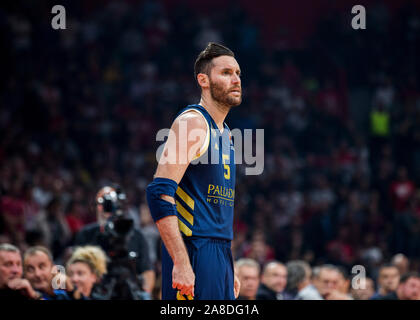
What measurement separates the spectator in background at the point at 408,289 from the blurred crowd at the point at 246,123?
435 mm

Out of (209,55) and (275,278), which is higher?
(209,55)

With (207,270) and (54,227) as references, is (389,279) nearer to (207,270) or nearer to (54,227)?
(54,227)

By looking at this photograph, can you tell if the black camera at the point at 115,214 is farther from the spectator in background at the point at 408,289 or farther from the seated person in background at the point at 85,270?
the spectator in background at the point at 408,289

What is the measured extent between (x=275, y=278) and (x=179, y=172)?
376 centimetres

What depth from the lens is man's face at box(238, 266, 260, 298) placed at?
21.3 feet

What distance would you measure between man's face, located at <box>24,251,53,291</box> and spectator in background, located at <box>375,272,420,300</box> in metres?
3.62

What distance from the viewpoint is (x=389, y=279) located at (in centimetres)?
751

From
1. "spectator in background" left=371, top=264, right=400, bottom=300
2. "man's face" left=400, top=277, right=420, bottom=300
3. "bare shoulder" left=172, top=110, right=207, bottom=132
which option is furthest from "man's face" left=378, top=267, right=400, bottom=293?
"bare shoulder" left=172, top=110, right=207, bottom=132

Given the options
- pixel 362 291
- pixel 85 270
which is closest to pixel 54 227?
pixel 85 270

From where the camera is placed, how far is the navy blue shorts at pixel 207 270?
3.48 meters

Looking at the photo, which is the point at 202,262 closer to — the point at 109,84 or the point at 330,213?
the point at 330,213

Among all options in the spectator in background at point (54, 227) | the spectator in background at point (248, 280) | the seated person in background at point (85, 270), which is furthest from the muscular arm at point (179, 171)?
the spectator in background at point (54, 227)

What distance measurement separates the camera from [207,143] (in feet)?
11.9
